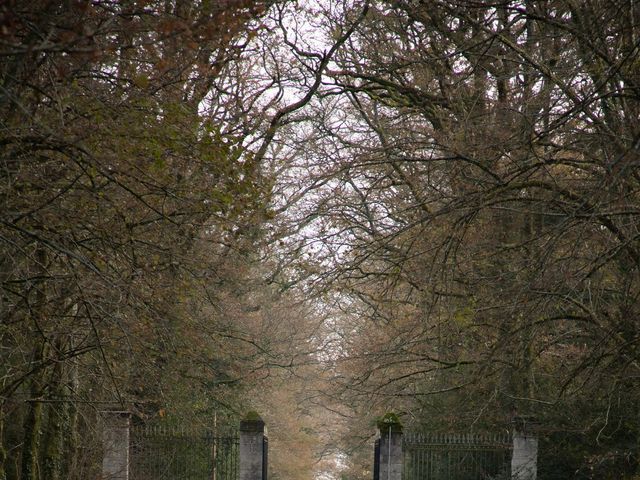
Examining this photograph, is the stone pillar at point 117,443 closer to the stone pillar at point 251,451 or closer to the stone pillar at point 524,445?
the stone pillar at point 251,451

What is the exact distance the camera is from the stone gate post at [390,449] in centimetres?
1595

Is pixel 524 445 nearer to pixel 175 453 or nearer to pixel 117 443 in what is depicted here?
pixel 175 453

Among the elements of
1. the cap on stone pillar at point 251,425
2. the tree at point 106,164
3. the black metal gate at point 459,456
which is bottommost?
the black metal gate at point 459,456

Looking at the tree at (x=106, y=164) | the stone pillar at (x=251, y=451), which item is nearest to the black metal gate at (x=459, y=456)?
the stone pillar at (x=251, y=451)

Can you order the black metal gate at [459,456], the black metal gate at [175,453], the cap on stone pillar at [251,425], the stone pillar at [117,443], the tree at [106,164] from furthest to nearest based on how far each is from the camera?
1. the cap on stone pillar at [251,425]
2. the black metal gate at [175,453]
3. the black metal gate at [459,456]
4. the stone pillar at [117,443]
5. the tree at [106,164]

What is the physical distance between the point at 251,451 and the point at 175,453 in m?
1.53

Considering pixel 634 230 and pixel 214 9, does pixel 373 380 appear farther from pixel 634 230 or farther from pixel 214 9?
pixel 214 9

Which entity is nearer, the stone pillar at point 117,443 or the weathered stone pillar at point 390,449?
the stone pillar at point 117,443

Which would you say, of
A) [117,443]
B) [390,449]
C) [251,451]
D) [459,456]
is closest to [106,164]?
[117,443]

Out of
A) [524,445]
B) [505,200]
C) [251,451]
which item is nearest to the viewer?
[505,200]

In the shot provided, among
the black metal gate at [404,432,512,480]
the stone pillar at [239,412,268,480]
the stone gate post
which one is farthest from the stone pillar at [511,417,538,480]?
the stone pillar at [239,412,268,480]

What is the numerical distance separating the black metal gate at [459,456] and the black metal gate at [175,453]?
11.3ft

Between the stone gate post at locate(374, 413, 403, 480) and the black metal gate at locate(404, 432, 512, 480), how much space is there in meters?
0.20

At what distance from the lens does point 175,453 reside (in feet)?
53.4
